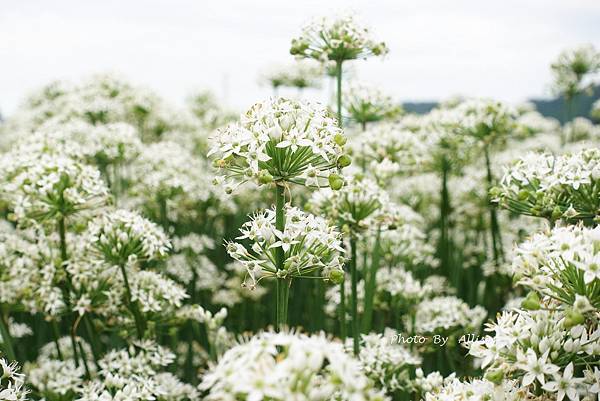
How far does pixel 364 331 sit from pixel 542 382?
2387 mm

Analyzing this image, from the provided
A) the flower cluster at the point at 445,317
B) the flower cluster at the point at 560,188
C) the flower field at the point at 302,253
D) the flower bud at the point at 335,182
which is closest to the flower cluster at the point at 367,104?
the flower field at the point at 302,253

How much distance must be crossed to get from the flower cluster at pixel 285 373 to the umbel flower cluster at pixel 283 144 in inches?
39.9

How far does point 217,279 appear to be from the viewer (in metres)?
7.11

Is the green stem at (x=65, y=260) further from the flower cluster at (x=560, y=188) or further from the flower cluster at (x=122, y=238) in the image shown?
the flower cluster at (x=560, y=188)

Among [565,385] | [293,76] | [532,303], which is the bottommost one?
[565,385]

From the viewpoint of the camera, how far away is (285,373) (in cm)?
189

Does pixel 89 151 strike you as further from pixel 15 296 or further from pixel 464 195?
pixel 464 195

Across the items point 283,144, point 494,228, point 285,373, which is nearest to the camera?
point 285,373

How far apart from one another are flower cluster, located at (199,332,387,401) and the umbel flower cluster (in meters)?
1.01

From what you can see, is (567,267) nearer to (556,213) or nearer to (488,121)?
(556,213)

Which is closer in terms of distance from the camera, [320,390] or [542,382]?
[320,390]

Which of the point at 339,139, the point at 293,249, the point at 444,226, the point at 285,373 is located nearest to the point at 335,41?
the point at 339,139

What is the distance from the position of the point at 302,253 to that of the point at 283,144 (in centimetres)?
61

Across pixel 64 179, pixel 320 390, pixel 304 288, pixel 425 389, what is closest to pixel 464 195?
pixel 304 288
